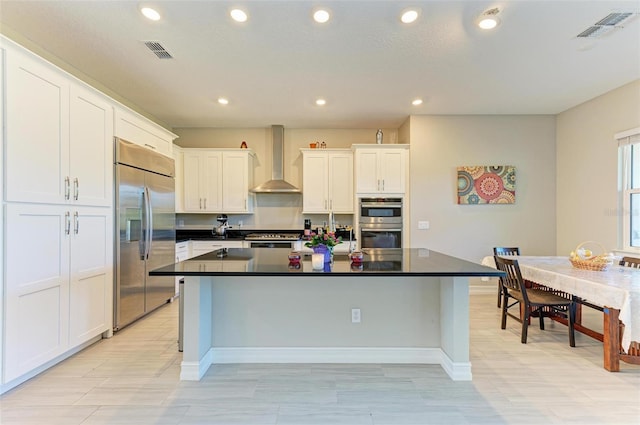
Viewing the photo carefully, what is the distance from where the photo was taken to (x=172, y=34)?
8.92ft

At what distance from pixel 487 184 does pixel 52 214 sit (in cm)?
534

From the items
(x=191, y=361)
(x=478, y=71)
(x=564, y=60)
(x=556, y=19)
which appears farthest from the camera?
(x=478, y=71)

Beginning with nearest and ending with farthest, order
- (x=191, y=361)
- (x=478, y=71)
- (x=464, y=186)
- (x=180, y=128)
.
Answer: (x=191, y=361)
(x=478, y=71)
(x=464, y=186)
(x=180, y=128)

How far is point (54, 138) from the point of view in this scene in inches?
99.0

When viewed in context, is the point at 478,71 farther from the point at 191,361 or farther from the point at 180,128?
the point at 180,128

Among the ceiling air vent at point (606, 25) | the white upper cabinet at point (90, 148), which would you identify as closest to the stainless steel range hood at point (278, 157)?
the white upper cabinet at point (90, 148)

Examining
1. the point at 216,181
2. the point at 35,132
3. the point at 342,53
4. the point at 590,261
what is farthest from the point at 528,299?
the point at 216,181

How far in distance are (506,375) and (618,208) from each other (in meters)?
3.02

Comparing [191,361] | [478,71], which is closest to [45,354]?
[191,361]

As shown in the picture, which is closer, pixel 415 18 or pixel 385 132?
pixel 415 18

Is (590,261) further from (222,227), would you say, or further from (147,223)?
(222,227)

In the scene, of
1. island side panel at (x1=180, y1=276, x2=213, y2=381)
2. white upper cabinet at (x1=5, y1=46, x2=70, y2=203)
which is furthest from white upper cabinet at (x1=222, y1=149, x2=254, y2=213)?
island side panel at (x1=180, y1=276, x2=213, y2=381)

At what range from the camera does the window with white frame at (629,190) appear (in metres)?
3.77

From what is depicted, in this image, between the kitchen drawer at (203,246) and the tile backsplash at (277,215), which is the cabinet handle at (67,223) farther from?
the tile backsplash at (277,215)
